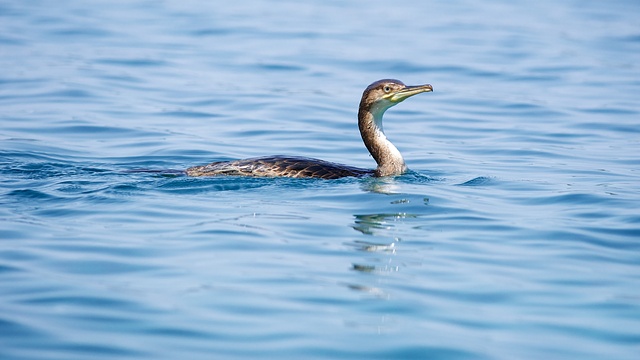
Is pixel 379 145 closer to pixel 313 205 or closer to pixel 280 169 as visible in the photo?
pixel 280 169

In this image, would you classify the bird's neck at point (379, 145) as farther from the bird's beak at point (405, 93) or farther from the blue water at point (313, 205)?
the bird's beak at point (405, 93)

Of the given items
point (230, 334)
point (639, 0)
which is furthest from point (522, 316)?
point (639, 0)

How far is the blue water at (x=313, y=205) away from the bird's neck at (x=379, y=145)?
8.2 inches

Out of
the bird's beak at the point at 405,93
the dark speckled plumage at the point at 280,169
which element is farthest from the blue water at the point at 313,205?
the bird's beak at the point at 405,93

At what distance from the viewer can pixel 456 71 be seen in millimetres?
21516

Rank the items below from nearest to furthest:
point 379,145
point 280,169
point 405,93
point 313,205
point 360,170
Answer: point 313,205 → point 280,169 → point 405,93 → point 360,170 → point 379,145

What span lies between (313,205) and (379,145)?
6.26 ft

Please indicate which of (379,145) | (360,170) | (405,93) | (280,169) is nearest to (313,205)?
(280,169)

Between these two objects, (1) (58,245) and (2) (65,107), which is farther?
(2) (65,107)

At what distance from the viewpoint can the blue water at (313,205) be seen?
7285 millimetres

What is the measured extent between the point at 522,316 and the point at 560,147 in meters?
8.12

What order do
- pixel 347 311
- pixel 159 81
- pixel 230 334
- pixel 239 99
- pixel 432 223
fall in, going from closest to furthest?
pixel 230 334 < pixel 347 311 < pixel 432 223 < pixel 239 99 < pixel 159 81

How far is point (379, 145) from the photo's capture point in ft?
41.6

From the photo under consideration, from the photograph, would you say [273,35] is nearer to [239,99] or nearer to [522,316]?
[239,99]
